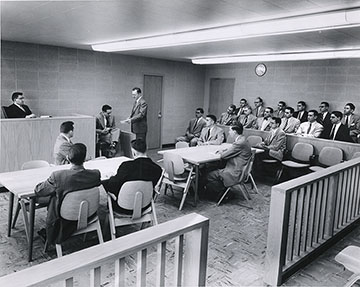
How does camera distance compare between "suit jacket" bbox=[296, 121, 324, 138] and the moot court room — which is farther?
"suit jacket" bbox=[296, 121, 324, 138]

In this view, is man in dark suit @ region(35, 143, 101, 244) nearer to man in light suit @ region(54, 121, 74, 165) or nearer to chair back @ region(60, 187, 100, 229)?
chair back @ region(60, 187, 100, 229)

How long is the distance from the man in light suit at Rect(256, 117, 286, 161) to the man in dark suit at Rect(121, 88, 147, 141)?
253cm

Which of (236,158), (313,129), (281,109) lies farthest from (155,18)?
(281,109)

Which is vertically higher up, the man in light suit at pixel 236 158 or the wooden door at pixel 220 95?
the wooden door at pixel 220 95

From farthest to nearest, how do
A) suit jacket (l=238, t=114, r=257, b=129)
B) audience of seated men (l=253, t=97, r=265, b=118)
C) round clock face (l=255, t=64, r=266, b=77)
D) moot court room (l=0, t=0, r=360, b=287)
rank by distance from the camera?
1. round clock face (l=255, t=64, r=266, b=77)
2. audience of seated men (l=253, t=97, r=265, b=118)
3. suit jacket (l=238, t=114, r=257, b=129)
4. moot court room (l=0, t=0, r=360, b=287)

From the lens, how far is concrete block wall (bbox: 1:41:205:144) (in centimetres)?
761

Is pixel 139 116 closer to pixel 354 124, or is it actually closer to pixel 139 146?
pixel 139 146

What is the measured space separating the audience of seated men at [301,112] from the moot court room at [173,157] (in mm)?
39

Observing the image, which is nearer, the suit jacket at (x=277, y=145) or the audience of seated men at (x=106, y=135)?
the suit jacket at (x=277, y=145)

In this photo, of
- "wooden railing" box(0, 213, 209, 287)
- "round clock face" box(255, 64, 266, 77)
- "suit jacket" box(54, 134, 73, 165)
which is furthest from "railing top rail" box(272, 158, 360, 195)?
"round clock face" box(255, 64, 266, 77)

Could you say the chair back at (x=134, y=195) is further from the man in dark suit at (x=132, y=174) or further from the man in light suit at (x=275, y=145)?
the man in light suit at (x=275, y=145)

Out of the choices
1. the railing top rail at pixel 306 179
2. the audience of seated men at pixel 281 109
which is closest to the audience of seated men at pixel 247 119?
the audience of seated men at pixel 281 109

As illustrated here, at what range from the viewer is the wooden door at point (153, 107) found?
10.1m

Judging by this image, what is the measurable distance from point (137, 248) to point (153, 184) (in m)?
2.05
